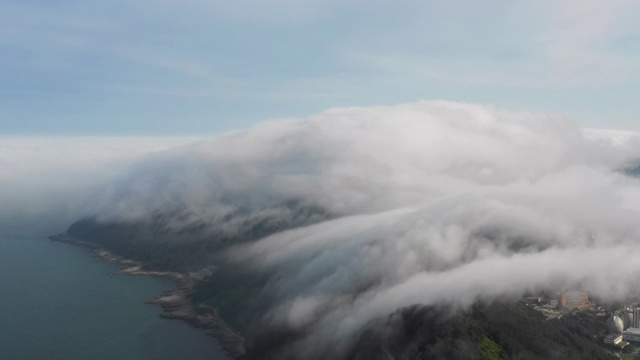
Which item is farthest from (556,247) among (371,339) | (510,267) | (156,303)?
(156,303)

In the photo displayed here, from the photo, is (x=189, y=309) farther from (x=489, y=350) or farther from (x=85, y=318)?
(x=489, y=350)

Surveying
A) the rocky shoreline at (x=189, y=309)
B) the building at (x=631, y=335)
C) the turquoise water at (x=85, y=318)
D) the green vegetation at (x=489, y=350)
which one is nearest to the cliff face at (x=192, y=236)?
the rocky shoreline at (x=189, y=309)

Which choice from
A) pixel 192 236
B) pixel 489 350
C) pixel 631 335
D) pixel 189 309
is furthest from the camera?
pixel 192 236

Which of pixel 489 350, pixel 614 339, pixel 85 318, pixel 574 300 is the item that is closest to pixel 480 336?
pixel 489 350

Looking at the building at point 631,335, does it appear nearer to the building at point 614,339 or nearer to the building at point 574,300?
the building at point 614,339

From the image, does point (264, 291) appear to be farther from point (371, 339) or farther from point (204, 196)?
point (204, 196)

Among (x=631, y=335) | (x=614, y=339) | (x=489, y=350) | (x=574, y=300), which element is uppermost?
(x=489, y=350)
